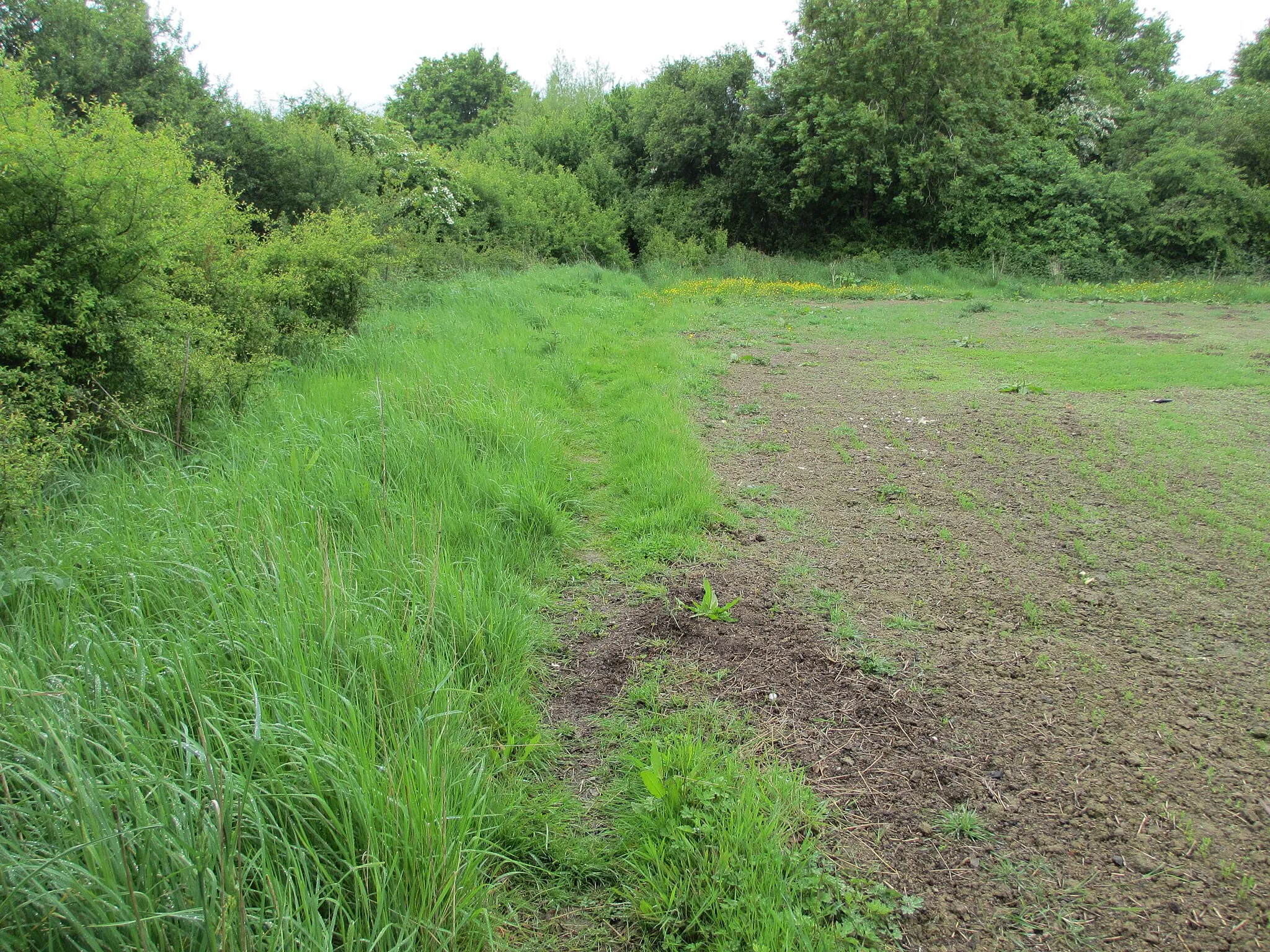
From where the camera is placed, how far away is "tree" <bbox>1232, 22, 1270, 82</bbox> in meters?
22.5

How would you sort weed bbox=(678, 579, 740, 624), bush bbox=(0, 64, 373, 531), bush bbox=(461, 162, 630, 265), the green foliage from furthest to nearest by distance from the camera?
1. bush bbox=(461, 162, 630, 265)
2. bush bbox=(0, 64, 373, 531)
3. weed bbox=(678, 579, 740, 624)
4. the green foliage

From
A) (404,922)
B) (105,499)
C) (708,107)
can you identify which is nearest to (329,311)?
(105,499)

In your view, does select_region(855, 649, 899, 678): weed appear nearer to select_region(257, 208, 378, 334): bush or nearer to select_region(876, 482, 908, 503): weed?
select_region(876, 482, 908, 503): weed

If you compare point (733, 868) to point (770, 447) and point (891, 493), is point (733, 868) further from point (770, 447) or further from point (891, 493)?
point (770, 447)

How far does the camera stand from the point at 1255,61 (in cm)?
2278

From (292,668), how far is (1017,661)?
279cm

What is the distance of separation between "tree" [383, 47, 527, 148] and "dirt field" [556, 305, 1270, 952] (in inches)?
1637

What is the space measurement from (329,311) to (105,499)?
5.15 meters

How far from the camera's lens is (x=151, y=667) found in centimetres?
199

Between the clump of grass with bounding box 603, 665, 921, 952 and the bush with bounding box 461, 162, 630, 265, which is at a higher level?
the bush with bounding box 461, 162, 630, 265

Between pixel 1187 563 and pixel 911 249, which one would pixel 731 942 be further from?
pixel 911 249

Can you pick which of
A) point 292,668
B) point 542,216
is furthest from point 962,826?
point 542,216

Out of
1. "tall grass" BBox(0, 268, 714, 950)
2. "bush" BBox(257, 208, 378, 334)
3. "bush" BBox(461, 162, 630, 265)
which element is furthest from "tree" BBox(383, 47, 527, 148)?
"tall grass" BBox(0, 268, 714, 950)

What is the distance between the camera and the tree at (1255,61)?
22.5 metres
